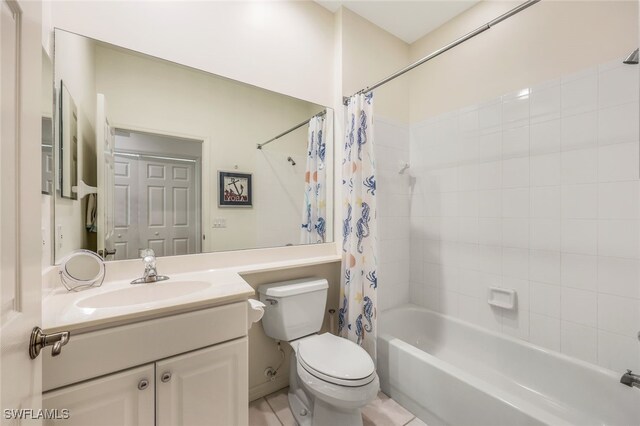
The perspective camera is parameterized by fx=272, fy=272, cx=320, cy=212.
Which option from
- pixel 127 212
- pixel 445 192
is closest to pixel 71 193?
pixel 127 212

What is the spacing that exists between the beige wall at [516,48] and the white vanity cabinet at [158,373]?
216 cm

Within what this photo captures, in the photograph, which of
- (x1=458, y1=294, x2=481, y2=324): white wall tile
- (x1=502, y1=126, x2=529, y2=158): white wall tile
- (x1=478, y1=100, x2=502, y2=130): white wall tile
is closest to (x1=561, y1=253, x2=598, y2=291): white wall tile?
(x1=458, y1=294, x2=481, y2=324): white wall tile

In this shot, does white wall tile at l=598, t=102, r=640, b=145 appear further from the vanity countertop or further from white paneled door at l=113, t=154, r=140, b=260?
white paneled door at l=113, t=154, r=140, b=260

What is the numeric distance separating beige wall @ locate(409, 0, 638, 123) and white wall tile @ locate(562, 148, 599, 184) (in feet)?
1.58

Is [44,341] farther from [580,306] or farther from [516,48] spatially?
[516,48]

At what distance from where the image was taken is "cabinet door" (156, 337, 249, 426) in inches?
38.3

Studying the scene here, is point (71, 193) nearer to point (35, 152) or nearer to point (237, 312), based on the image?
point (35, 152)

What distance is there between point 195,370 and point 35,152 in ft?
2.81

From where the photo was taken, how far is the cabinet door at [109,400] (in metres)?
0.82

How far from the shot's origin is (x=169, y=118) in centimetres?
145

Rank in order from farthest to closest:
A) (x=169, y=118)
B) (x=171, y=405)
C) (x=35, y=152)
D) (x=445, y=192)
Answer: (x=445, y=192)
(x=169, y=118)
(x=171, y=405)
(x=35, y=152)

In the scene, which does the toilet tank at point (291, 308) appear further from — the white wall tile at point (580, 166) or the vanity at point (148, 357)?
the white wall tile at point (580, 166)

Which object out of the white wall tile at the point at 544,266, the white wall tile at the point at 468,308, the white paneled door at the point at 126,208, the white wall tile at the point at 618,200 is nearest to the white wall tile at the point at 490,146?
the white wall tile at the point at 618,200

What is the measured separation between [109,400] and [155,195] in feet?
2.93
